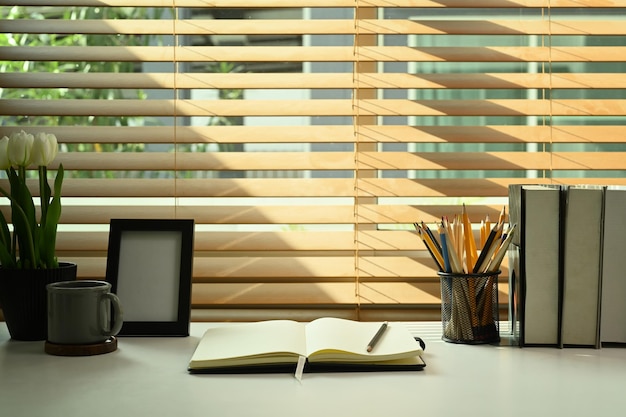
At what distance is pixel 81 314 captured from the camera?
53.8 inches

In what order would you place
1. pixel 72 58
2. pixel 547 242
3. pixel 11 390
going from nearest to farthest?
pixel 11 390 → pixel 547 242 → pixel 72 58

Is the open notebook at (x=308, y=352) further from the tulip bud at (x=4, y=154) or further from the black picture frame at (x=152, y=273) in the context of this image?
the tulip bud at (x=4, y=154)

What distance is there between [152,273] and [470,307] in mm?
612

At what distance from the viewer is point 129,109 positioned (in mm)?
1985

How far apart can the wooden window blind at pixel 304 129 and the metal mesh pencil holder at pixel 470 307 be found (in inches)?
19.8

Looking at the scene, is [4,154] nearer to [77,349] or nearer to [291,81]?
[77,349]

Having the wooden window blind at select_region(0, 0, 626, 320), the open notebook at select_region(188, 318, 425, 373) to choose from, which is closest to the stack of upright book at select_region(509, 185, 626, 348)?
the open notebook at select_region(188, 318, 425, 373)

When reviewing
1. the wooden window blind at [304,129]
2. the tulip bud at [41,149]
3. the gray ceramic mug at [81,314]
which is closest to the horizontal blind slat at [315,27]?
the wooden window blind at [304,129]

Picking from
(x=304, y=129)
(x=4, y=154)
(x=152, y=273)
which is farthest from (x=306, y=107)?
(x=4, y=154)

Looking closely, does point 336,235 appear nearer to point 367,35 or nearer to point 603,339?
point 367,35

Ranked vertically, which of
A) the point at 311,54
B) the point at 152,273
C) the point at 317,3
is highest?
the point at 317,3

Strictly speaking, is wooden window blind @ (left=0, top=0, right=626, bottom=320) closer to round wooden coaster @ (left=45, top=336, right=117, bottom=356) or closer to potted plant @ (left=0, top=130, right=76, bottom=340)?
potted plant @ (left=0, top=130, right=76, bottom=340)

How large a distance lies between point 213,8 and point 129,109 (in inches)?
13.4

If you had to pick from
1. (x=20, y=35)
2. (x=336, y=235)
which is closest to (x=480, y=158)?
(x=336, y=235)
